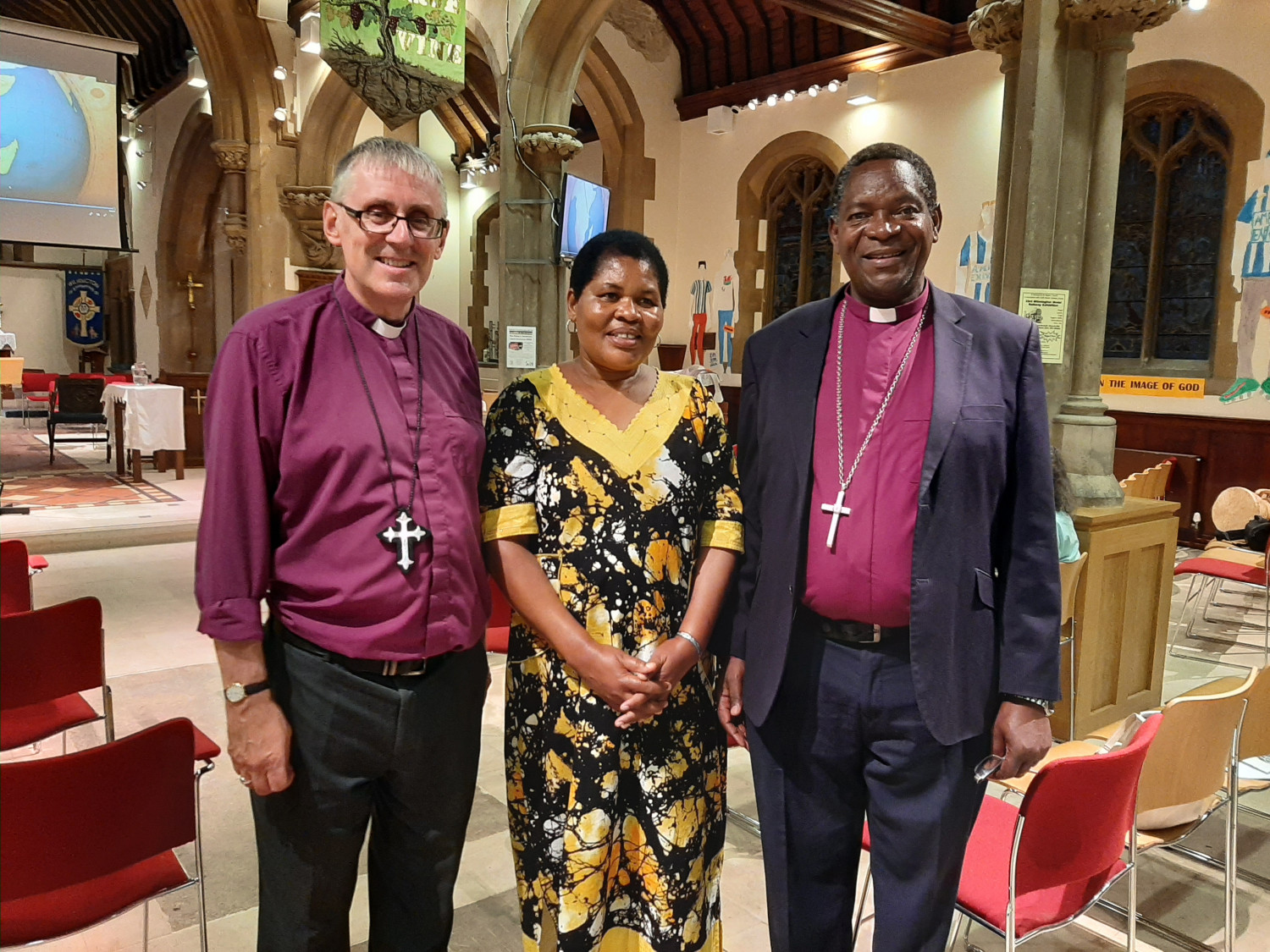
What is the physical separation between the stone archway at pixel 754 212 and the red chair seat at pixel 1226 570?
6005 mm

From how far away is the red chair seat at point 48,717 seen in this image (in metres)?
2.20

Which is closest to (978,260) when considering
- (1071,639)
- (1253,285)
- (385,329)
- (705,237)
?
(1253,285)

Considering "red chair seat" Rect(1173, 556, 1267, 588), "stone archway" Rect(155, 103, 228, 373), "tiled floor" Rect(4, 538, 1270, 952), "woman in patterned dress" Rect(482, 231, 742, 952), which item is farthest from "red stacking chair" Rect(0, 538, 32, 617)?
"stone archway" Rect(155, 103, 228, 373)

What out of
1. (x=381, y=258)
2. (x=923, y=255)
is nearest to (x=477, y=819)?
(x=381, y=258)

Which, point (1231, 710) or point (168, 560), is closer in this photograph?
point (1231, 710)

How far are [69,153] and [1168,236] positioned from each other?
29.6 feet

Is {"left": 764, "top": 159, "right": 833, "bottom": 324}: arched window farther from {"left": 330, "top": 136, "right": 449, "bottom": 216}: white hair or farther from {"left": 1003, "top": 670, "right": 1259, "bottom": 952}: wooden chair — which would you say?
{"left": 330, "top": 136, "right": 449, "bottom": 216}: white hair

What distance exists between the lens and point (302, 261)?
30.1ft

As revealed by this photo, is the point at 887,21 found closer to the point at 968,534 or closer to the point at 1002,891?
the point at 968,534

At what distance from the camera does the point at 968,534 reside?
1516 mm

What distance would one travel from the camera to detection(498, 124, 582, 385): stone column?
6.71 m

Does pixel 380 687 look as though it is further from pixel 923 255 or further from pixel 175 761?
pixel 923 255

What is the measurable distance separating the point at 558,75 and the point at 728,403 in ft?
Answer: 16.7

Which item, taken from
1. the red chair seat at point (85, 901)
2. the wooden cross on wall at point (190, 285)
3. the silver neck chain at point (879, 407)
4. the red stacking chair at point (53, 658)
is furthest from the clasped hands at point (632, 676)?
the wooden cross on wall at point (190, 285)
